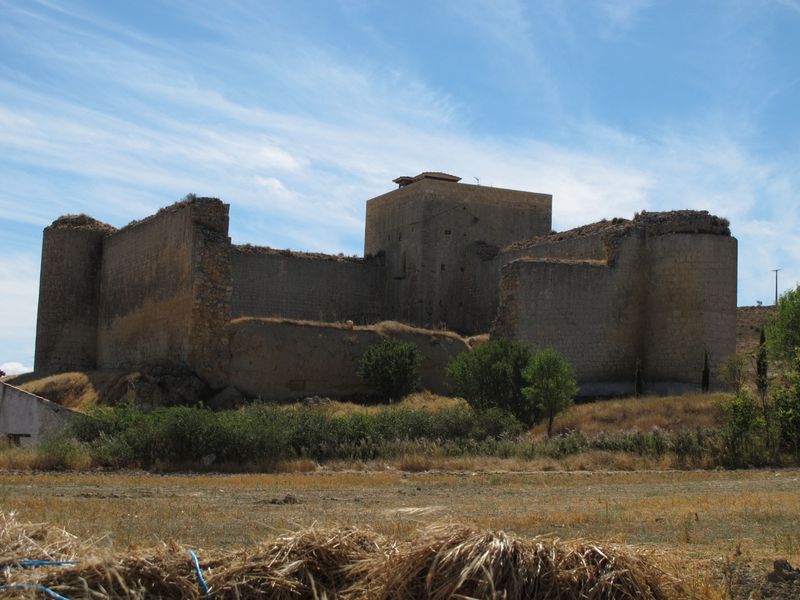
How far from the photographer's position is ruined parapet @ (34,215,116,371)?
35.5 meters

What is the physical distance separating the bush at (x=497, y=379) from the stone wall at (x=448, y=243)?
397 inches

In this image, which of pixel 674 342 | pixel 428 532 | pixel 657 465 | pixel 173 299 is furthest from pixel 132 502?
pixel 674 342

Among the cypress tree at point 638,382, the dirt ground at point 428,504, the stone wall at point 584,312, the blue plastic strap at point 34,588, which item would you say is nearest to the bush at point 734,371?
the cypress tree at point 638,382

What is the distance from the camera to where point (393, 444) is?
1992 cm

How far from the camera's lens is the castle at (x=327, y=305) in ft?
88.8

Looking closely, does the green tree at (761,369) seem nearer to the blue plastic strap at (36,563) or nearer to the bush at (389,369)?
the bush at (389,369)

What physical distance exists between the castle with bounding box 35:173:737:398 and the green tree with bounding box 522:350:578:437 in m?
3.84

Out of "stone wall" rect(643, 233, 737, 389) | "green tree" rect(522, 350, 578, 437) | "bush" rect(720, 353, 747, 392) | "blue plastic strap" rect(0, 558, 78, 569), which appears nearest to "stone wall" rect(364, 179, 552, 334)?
"stone wall" rect(643, 233, 737, 389)

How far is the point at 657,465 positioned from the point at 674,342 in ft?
34.2

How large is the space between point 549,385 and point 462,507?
12.9 meters

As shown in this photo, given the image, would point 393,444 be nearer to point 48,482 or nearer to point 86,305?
point 48,482

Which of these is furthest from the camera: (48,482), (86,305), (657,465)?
(86,305)

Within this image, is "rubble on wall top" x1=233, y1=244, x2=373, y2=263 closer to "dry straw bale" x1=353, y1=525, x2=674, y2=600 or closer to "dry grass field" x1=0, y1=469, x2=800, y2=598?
"dry grass field" x1=0, y1=469, x2=800, y2=598

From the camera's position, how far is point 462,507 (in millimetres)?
11008
